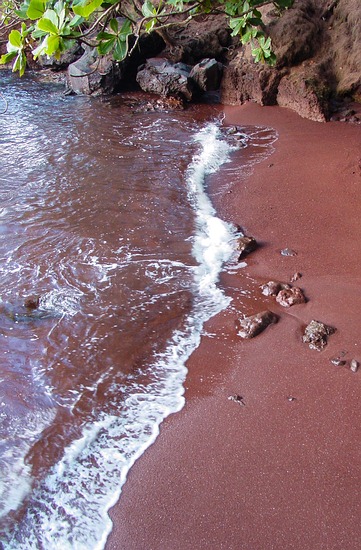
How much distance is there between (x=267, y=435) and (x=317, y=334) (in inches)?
43.6

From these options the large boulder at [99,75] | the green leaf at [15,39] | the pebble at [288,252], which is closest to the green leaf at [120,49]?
the green leaf at [15,39]

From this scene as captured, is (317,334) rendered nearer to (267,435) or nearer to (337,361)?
(337,361)

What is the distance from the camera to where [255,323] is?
13.6ft

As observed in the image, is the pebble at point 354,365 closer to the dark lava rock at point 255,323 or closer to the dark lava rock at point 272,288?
the dark lava rock at point 255,323

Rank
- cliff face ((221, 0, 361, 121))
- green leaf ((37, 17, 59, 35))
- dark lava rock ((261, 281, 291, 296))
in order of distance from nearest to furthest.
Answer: green leaf ((37, 17, 59, 35)) < dark lava rock ((261, 281, 291, 296)) < cliff face ((221, 0, 361, 121))

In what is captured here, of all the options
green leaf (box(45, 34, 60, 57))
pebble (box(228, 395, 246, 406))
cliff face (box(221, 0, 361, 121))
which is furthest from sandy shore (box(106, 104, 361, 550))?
cliff face (box(221, 0, 361, 121))

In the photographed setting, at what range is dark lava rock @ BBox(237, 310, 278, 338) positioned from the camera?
4.13 metres

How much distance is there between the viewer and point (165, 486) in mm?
2951

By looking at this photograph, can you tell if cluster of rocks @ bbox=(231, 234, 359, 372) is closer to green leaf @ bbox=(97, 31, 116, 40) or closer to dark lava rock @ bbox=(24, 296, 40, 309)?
dark lava rock @ bbox=(24, 296, 40, 309)

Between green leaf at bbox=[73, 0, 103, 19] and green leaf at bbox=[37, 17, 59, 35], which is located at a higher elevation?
green leaf at bbox=[73, 0, 103, 19]

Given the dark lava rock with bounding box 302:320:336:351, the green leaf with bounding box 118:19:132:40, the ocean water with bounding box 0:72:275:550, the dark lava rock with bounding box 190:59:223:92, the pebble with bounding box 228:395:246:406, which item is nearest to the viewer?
the green leaf with bounding box 118:19:132:40

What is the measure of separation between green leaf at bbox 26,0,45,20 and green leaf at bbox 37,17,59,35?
3.3 inches

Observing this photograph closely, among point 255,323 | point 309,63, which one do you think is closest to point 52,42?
point 255,323

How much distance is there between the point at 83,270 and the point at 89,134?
16.5 ft
